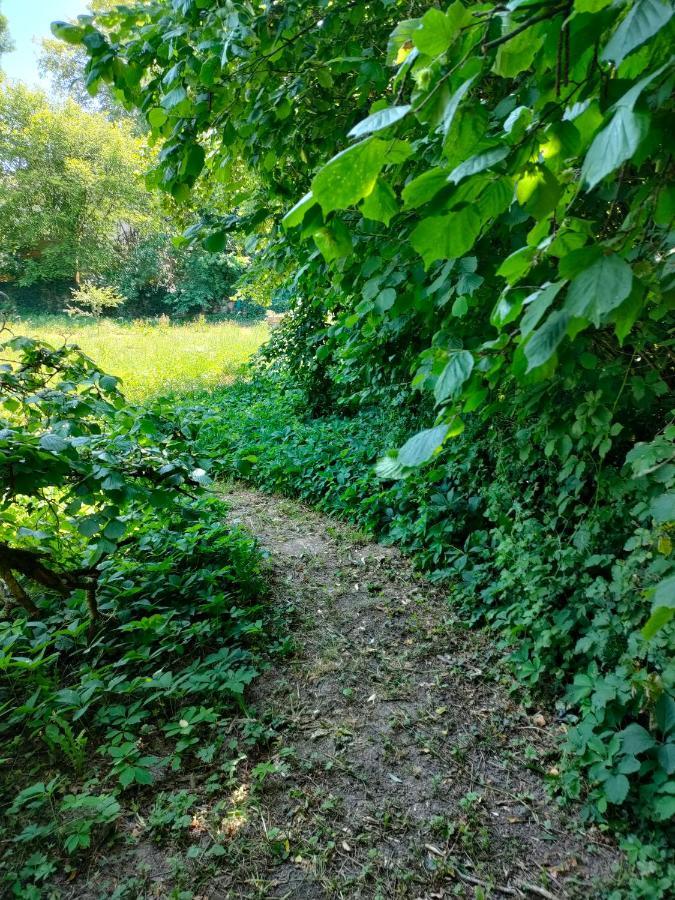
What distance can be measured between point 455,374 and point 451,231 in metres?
0.29

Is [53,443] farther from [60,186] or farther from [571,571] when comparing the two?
[60,186]

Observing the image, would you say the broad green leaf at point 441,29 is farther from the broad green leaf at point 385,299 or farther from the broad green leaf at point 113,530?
the broad green leaf at point 113,530

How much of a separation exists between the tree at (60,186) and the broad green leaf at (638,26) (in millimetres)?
24965

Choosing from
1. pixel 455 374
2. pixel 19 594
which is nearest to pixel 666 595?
pixel 455 374

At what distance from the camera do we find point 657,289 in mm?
1204

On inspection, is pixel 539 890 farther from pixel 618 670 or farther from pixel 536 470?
pixel 536 470

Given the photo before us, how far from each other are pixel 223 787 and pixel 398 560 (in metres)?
2.22

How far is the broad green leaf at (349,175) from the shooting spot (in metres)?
0.69

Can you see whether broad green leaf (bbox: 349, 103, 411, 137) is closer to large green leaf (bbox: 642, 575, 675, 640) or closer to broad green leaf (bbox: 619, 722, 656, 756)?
large green leaf (bbox: 642, 575, 675, 640)

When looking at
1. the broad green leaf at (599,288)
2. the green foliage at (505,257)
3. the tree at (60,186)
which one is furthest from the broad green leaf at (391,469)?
the tree at (60,186)

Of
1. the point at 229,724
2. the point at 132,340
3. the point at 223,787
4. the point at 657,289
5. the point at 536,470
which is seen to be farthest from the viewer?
the point at 132,340

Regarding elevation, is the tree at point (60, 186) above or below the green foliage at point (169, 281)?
above

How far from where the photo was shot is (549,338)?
0.75m

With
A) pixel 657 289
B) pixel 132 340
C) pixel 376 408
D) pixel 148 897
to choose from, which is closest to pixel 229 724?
pixel 148 897
